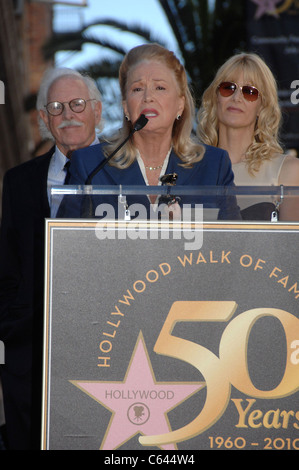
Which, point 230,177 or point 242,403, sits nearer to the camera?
point 242,403

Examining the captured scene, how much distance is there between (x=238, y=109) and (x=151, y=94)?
1065 millimetres

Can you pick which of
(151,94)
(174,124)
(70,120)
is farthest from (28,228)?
(151,94)

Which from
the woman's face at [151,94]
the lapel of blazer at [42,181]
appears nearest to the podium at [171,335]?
the woman's face at [151,94]

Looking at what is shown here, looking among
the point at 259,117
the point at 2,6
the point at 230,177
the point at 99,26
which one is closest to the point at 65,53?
the point at 99,26

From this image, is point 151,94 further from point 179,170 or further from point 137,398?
point 137,398

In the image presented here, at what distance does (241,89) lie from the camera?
146 inches

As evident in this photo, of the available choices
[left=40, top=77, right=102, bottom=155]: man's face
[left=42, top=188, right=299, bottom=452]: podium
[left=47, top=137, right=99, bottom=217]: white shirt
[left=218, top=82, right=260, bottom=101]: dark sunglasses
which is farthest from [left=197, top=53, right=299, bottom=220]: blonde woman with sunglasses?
[left=42, top=188, right=299, bottom=452]: podium

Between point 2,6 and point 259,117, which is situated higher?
point 2,6

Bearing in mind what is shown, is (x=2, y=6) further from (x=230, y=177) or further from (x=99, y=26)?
(x=230, y=177)

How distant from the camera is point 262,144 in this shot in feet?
12.4

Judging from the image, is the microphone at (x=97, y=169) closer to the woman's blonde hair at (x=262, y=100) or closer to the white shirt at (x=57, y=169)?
the white shirt at (x=57, y=169)

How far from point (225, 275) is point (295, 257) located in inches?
8.1

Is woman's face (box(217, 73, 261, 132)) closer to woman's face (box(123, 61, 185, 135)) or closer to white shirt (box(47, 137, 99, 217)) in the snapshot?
white shirt (box(47, 137, 99, 217))
